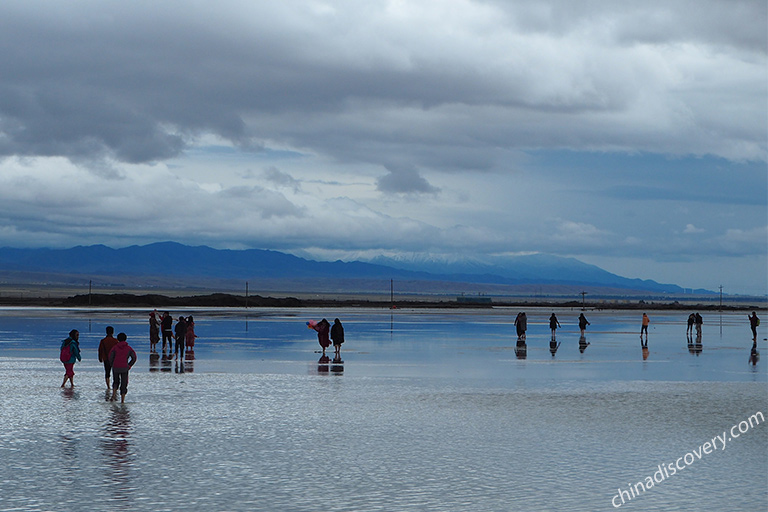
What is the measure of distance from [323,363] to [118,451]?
681 inches

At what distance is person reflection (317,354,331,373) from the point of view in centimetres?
2850

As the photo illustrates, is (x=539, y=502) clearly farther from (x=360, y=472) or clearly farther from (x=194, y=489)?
(x=194, y=489)

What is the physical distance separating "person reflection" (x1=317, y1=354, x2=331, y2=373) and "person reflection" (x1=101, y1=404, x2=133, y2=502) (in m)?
10.3

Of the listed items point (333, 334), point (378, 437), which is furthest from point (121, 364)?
point (333, 334)

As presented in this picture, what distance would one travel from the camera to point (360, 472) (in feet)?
41.7

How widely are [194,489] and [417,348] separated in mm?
28408

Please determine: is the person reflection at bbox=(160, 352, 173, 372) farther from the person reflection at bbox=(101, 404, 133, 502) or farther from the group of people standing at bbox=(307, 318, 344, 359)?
the person reflection at bbox=(101, 404, 133, 502)

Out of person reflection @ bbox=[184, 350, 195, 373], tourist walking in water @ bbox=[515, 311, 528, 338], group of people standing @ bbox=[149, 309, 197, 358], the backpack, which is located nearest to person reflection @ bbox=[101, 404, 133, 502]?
the backpack

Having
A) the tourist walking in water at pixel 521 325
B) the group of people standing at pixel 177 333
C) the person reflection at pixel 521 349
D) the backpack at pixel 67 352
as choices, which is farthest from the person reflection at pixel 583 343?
the backpack at pixel 67 352

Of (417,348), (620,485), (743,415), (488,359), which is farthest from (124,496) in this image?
(417,348)

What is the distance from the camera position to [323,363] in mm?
31156

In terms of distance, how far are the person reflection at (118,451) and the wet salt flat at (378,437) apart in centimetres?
5

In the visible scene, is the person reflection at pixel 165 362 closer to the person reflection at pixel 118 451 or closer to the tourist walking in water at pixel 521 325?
the person reflection at pixel 118 451

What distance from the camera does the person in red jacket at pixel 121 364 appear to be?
1984 centimetres
